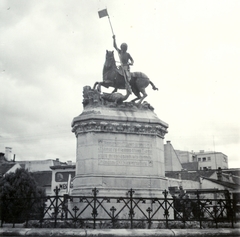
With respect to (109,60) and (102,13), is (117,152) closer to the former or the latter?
(109,60)

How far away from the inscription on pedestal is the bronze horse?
2.50m

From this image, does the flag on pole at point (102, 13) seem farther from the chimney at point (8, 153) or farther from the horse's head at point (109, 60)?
the chimney at point (8, 153)

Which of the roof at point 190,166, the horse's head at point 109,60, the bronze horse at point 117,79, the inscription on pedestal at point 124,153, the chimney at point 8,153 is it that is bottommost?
the inscription on pedestal at point 124,153

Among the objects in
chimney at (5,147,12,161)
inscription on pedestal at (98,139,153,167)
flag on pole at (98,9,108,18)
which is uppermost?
chimney at (5,147,12,161)

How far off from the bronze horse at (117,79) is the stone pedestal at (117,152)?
3.97 feet

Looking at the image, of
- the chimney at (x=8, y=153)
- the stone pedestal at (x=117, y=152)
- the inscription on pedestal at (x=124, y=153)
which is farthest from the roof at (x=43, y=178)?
the inscription on pedestal at (x=124, y=153)

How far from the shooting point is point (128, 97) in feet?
49.3

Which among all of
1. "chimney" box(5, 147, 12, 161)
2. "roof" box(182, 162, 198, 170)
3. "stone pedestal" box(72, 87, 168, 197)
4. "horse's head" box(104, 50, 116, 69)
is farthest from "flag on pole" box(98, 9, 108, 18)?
"chimney" box(5, 147, 12, 161)

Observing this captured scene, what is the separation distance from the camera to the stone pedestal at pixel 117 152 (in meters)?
12.9

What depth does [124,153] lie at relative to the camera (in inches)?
528

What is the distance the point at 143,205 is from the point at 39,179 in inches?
1740

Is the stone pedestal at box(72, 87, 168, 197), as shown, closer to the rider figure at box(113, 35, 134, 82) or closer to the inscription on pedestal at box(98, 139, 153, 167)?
the inscription on pedestal at box(98, 139, 153, 167)

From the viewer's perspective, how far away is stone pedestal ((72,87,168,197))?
12.9m

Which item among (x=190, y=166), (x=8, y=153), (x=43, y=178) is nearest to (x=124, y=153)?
(x=43, y=178)
